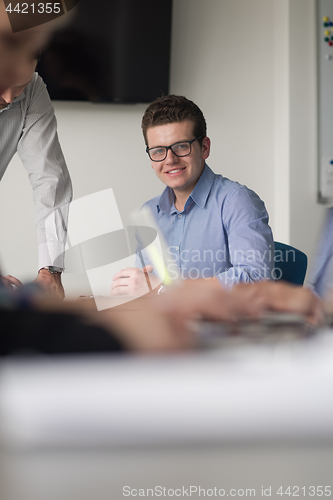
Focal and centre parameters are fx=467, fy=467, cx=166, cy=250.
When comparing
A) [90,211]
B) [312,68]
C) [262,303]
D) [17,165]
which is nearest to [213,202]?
[90,211]

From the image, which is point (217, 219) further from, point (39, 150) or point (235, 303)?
point (235, 303)

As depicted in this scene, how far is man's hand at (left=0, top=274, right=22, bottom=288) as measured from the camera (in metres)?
0.23

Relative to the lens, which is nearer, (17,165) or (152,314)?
(152,314)

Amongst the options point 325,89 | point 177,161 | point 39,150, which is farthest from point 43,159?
point 325,89

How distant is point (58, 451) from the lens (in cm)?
15

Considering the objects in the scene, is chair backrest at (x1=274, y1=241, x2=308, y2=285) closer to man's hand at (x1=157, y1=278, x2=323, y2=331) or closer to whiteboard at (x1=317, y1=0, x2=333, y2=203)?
man's hand at (x1=157, y1=278, x2=323, y2=331)

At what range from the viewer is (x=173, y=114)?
98 cm

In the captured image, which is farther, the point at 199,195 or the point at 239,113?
the point at 239,113

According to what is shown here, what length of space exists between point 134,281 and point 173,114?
0.70 meters

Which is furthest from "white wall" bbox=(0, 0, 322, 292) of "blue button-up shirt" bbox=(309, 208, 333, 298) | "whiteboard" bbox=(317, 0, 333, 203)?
"blue button-up shirt" bbox=(309, 208, 333, 298)

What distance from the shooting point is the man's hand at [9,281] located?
0.23 meters

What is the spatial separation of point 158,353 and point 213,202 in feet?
2.65

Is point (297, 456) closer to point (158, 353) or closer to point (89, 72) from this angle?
point (158, 353)

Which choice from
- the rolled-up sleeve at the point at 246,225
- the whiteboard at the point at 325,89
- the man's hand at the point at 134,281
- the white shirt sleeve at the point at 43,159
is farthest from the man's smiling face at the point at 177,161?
the whiteboard at the point at 325,89
